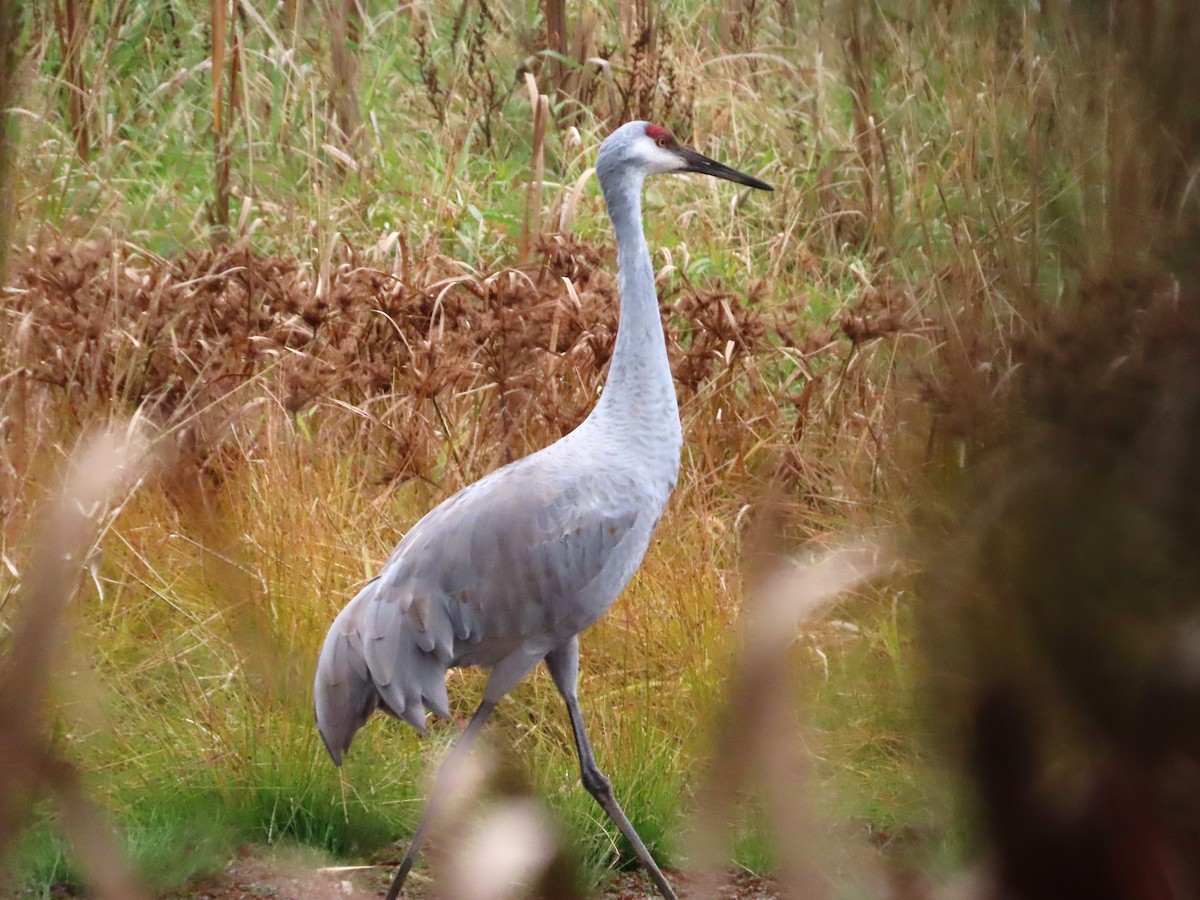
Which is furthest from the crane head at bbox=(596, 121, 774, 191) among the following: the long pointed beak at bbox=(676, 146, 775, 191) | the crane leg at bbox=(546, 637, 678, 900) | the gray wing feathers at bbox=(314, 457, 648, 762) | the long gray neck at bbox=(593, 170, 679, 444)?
the crane leg at bbox=(546, 637, 678, 900)

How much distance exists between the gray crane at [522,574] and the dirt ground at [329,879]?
18cm

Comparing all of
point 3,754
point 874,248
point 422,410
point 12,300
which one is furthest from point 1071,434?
point 874,248

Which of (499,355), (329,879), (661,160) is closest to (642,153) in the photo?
(661,160)

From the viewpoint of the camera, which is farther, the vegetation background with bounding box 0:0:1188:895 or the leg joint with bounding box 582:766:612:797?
the leg joint with bounding box 582:766:612:797

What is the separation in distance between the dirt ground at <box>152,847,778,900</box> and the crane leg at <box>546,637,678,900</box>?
3.2 inches

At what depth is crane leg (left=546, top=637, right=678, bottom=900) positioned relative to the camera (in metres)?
3.14

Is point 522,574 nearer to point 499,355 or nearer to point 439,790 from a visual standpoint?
point 439,790

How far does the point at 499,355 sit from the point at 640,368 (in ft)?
2.93

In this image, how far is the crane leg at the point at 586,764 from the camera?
3137 millimetres

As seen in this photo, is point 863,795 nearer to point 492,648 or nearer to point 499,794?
point 492,648

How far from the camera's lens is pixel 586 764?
10.5ft

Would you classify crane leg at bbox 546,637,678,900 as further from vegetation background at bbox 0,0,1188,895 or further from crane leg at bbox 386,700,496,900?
crane leg at bbox 386,700,496,900

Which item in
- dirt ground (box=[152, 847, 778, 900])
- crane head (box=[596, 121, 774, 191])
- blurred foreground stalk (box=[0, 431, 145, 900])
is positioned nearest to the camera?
blurred foreground stalk (box=[0, 431, 145, 900])

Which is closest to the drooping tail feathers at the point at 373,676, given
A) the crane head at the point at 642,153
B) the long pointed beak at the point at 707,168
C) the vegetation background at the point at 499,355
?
the vegetation background at the point at 499,355
